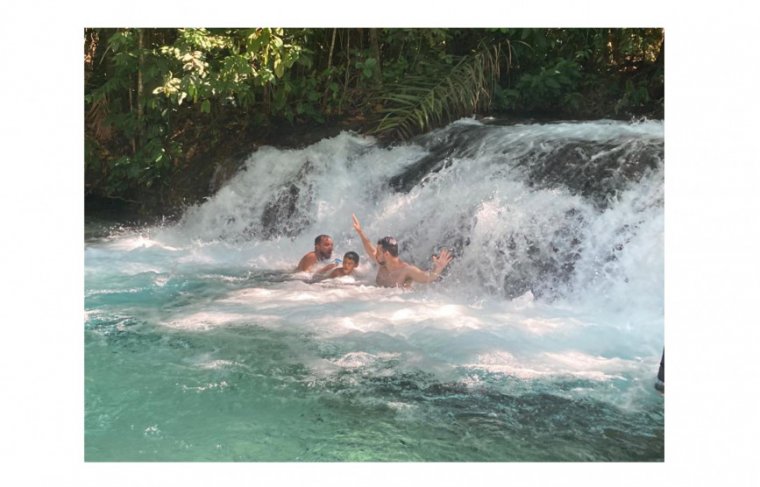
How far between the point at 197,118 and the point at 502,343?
2.18m

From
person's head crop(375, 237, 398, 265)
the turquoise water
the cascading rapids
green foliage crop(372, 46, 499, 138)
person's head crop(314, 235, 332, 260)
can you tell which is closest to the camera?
the turquoise water

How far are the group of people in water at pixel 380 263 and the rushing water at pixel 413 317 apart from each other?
5 centimetres

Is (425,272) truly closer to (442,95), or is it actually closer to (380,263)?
(380,263)

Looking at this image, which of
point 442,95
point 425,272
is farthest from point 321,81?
point 425,272

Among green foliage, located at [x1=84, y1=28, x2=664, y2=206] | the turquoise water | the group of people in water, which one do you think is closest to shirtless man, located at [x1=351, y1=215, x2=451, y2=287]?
the group of people in water

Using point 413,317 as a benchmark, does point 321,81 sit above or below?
above

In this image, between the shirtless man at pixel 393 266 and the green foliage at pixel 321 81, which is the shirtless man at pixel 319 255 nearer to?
the shirtless man at pixel 393 266

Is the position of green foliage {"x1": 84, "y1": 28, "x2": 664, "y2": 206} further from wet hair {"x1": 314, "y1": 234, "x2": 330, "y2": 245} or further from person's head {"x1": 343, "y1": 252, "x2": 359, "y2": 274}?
person's head {"x1": 343, "y1": 252, "x2": 359, "y2": 274}

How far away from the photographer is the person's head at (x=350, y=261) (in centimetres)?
436

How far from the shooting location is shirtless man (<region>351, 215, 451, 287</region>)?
4.25 metres

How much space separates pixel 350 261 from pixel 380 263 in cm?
15

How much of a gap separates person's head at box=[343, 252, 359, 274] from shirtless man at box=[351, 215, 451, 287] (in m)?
0.07

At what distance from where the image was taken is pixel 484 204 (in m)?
4.54

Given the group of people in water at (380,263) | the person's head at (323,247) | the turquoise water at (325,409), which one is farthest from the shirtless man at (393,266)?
the turquoise water at (325,409)
